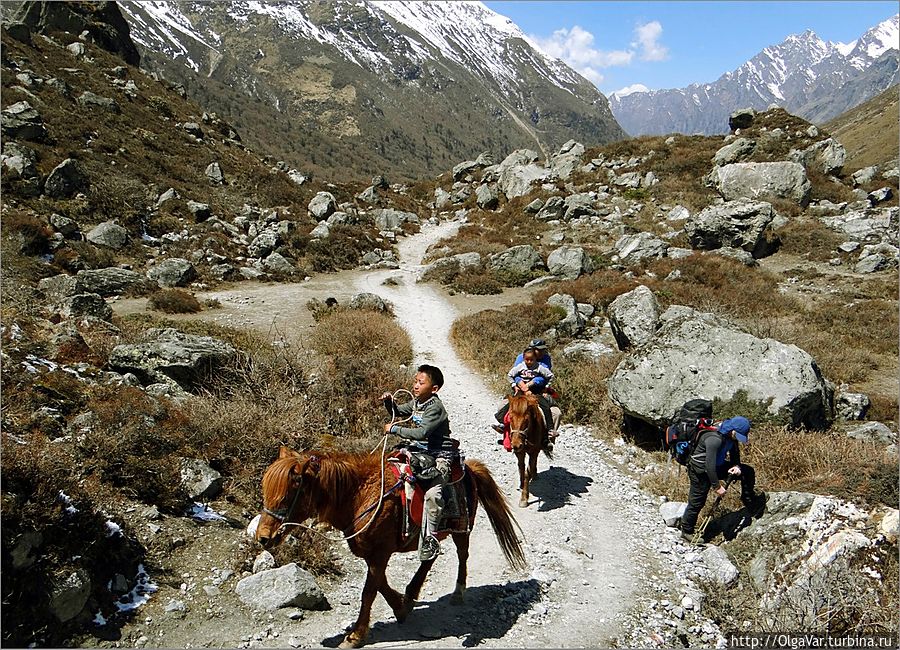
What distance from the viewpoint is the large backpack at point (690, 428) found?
291 inches

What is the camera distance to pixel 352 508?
4.98 m

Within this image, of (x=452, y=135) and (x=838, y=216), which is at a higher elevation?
(x=452, y=135)

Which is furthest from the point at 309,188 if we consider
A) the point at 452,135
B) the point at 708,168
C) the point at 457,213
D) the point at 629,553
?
the point at 452,135

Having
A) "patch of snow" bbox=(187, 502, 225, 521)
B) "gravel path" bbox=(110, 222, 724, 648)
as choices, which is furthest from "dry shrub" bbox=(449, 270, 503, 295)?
"patch of snow" bbox=(187, 502, 225, 521)

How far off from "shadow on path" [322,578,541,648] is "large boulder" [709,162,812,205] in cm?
3553

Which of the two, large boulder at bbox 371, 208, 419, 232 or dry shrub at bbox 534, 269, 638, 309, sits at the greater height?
large boulder at bbox 371, 208, 419, 232

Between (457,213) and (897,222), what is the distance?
3245 cm

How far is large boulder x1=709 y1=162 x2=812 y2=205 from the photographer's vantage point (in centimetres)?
3228

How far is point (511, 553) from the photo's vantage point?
627 cm

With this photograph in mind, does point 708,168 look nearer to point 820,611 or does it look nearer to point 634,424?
point 634,424

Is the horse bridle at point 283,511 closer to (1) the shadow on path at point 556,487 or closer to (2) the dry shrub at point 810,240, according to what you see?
(1) the shadow on path at point 556,487

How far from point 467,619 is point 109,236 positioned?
25.3 meters

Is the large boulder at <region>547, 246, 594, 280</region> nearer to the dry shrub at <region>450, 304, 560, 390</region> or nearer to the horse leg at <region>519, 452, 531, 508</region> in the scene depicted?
the dry shrub at <region>450, 304, 560, 390</region>

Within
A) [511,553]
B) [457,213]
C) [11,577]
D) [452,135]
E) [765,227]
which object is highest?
[452,135]
